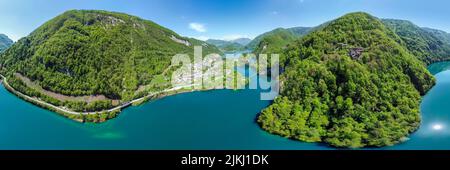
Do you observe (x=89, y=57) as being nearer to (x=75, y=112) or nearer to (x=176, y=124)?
(x=75, y=112)

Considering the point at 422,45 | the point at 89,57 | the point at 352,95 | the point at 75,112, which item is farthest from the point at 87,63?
the point at 422,45

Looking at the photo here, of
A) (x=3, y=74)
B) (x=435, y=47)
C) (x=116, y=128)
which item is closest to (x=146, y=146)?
(x=116, y=128)

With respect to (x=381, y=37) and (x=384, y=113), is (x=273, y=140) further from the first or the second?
(x=381, y=37)

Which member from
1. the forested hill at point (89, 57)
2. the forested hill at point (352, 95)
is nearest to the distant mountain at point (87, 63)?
the forested hill at point (89, 57)

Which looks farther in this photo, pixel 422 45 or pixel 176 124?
pixel 422 45

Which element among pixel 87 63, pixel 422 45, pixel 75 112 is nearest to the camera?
pixel 75 112

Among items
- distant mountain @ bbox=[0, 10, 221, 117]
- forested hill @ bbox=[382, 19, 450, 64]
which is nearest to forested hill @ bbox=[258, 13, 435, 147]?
distant mountain @ bbox=[0, 10, 221, 117]

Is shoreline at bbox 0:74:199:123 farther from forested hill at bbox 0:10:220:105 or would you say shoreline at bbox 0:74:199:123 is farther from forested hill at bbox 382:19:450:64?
forested hill at bbox 382:19:450:64
